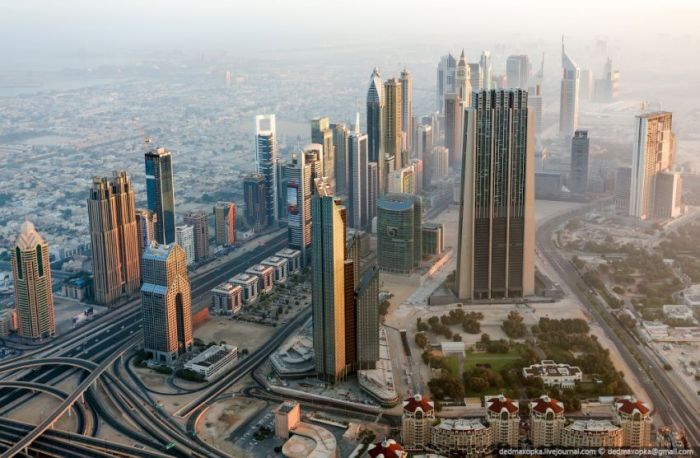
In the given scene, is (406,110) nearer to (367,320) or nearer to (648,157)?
(648,157)

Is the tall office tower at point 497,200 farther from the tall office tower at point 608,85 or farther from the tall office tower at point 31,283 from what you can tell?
the tall office tower at point 608,85

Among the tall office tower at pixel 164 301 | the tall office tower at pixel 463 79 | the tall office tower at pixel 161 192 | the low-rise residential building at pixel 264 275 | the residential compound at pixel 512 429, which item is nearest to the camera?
the residential compound at pixel 512 429

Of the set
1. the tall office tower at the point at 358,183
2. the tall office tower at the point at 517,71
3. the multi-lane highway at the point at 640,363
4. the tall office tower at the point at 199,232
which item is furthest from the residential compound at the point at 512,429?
the tall office tower at the point at 517,71

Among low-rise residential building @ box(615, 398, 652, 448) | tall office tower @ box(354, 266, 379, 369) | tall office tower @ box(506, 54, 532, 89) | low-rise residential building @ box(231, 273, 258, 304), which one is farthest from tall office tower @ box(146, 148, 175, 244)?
tall office tower @ box(506, 54, 532, 89)

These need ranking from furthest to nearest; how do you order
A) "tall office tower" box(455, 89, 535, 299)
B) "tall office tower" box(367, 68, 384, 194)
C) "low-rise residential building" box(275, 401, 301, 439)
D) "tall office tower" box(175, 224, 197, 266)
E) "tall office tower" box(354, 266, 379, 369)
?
"tall office tower" box(367, 68, 384, 194) < "tall office tower" box(175, 224, 197, 266) < "tall office tower" box(455, 89, 535, 299) < "tall office tower" box(354, 266, 379, 369) < "low-rise residential building" box(275, 401, 301, 439)

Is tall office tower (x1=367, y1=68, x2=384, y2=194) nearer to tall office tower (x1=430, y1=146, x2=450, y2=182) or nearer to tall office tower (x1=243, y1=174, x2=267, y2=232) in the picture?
tall office tower (x1=243, y1=174, x2=267, y2=232)
